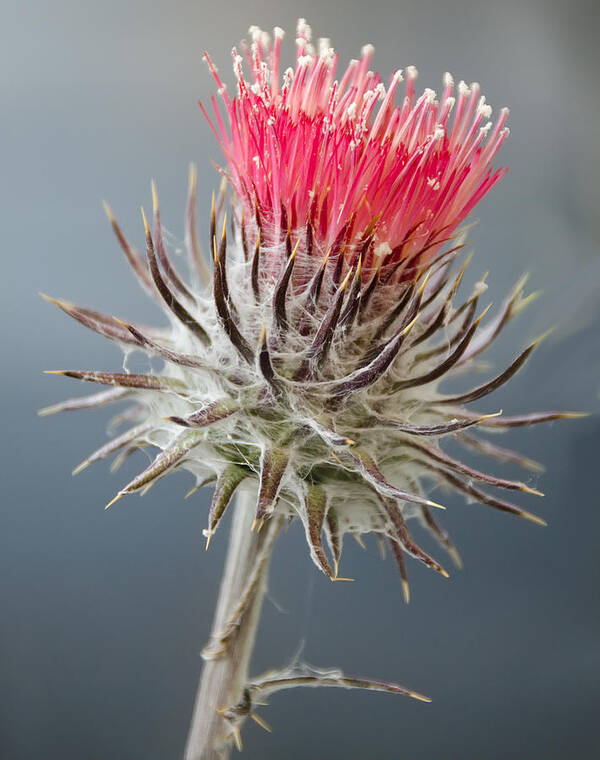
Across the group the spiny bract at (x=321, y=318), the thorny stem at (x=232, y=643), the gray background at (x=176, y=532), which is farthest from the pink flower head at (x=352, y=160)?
the gray background at (x=176, y=532)

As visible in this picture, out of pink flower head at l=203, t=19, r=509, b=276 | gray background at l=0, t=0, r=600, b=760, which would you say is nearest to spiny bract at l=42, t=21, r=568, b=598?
pink flower head at l=203, t=19, r=509, b=276

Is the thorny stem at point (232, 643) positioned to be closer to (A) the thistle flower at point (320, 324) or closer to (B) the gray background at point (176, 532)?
(A) the thistle flower at point (320, 324)

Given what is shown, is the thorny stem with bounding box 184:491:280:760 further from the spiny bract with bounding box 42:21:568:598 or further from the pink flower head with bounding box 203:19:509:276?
the pink flower head with bounding box 203:19:509:276

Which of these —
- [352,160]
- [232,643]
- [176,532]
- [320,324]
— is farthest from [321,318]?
[176,532]

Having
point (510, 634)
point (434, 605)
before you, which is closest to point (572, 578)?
point (510, 634)

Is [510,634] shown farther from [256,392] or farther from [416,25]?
[416,25]

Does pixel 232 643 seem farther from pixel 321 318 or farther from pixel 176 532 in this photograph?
pixel 176 532

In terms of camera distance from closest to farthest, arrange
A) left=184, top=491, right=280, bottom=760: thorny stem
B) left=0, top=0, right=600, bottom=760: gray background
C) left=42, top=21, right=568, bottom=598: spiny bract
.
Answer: left=42, top=21, right=568, bottom=598: spiny bract → left=184, top=491, right=280, bottom=760: thorny stem → left=0, top=0, right=600, bottom=760: gray background
